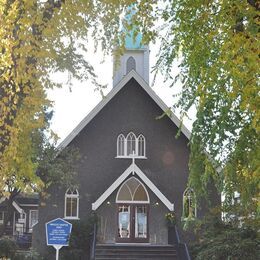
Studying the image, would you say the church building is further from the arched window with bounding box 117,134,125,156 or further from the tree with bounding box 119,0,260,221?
the tree with bounding box 119,0,260,221

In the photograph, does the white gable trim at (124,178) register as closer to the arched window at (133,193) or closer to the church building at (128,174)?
the church building at (128,174)

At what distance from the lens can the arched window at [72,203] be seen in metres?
26.2

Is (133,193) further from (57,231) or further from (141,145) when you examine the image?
(57,231)

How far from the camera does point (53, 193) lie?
2612 cm

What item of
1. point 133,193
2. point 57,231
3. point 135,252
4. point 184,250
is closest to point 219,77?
point 57,231

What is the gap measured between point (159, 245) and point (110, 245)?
8.31ft

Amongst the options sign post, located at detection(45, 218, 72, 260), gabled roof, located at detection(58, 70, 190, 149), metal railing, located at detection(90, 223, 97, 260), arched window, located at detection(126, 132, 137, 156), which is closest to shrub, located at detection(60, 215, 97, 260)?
metal railing, located at detection(90, 223, 97, 260)

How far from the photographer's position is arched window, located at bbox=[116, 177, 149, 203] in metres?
26.2

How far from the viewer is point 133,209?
86.1 feet

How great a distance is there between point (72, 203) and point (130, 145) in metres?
4.46

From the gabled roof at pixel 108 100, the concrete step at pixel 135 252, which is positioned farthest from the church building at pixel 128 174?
the concrete step at pixel 135 252

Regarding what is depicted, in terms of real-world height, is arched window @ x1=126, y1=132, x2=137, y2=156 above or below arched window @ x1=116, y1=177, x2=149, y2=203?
above

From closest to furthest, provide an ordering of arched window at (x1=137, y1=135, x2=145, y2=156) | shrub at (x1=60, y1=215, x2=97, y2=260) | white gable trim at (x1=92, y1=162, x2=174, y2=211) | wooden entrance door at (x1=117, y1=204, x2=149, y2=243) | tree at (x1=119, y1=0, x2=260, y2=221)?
tree at (x1=119, y1=0, x2=260, y2=221) → shrub at (x1=60, y1=215, x2=97, y2=260) → white gable trim at (x1=92, y1=162, x2=174, y2=211) → wooden entrance door at (x1=117, y1=204, x2=149, y2=243) → arched window at (x1=137, y1=135, x2=145, y2=156)

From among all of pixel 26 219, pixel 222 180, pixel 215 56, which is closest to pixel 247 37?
pixel 215 56
